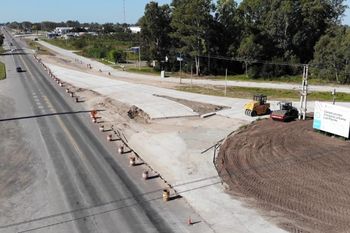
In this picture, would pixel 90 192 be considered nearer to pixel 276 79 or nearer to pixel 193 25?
pixel 193 25

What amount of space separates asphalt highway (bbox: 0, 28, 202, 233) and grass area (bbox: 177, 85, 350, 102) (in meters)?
26.1

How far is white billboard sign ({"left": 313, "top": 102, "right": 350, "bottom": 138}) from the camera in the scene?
122 feet

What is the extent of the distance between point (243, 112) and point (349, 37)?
3876cm

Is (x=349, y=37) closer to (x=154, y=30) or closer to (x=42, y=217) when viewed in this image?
(x=154, y=30)

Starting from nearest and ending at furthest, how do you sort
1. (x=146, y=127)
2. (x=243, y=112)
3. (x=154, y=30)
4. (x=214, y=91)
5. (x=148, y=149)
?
(x=148, y=149) → (x=146, y=127) → (x=243, y=112) → (x=214, y=91) → (x=154, y=30)

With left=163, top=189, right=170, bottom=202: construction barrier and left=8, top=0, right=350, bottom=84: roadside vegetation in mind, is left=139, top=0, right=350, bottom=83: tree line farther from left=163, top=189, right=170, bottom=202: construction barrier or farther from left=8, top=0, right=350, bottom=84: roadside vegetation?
left=163, top=189, right=170, bottom=202: construction barrier

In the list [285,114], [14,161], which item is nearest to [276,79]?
[285,114]

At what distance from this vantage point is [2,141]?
37906mm

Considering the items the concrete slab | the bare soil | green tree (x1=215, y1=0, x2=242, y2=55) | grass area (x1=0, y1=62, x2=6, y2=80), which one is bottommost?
the bare soil

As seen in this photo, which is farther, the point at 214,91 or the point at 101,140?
the point at 214,91

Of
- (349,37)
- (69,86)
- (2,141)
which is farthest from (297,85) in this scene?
(2,141)

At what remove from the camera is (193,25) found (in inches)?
3342

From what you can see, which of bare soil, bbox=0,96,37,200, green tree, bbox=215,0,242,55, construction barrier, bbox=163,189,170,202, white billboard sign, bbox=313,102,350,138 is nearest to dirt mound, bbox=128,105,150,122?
bare soil, bbox=0,96,37,200

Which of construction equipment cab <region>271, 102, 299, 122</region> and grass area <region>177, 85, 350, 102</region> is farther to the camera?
grass area <region>177, 85, 350, 102</region>
